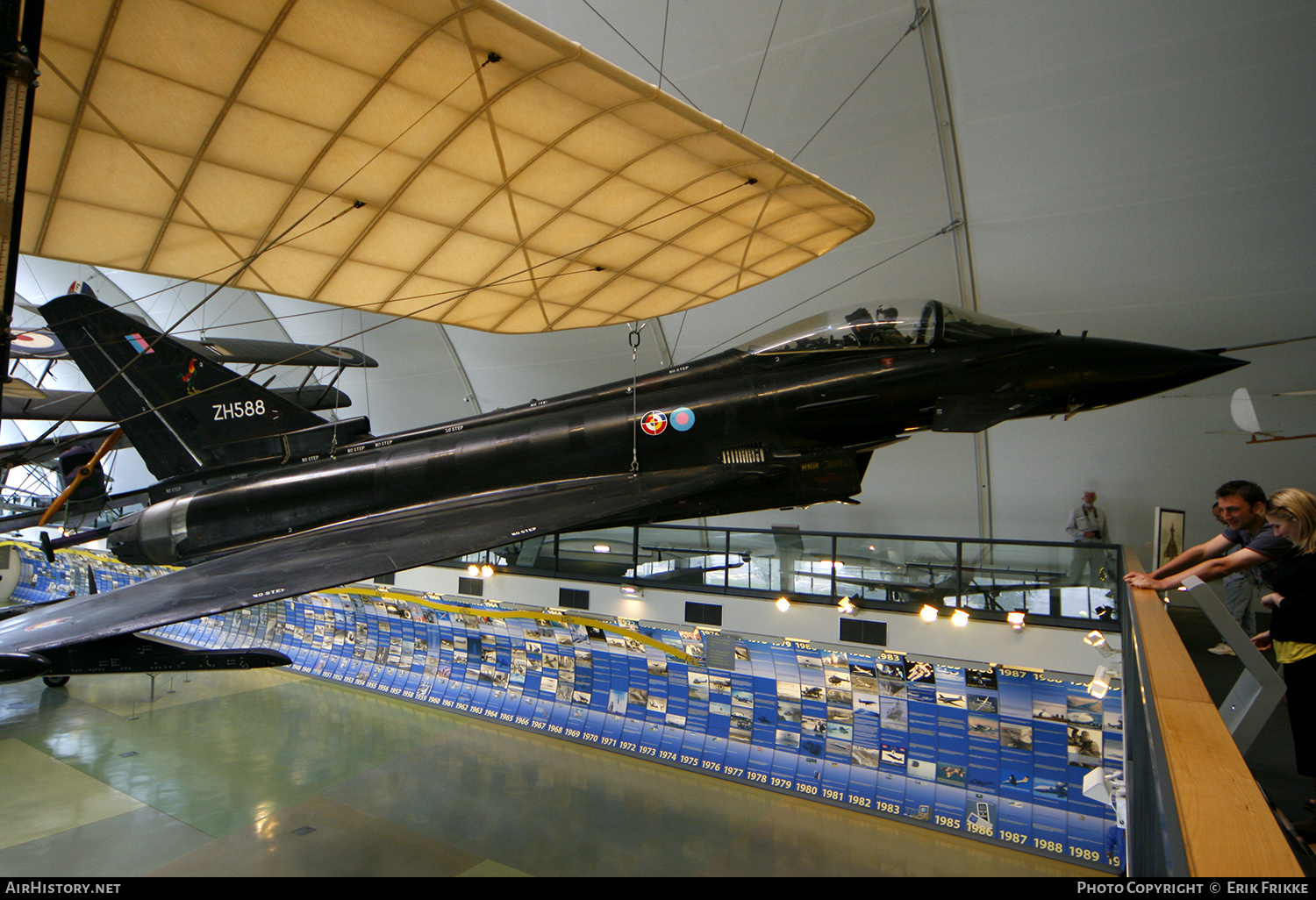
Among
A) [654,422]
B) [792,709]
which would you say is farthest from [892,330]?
[792,709]

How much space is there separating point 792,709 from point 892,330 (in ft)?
14.1

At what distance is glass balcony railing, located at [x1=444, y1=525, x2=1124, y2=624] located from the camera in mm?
5652

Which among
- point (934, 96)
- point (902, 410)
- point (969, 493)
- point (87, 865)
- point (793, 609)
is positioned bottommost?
point (87, 865)

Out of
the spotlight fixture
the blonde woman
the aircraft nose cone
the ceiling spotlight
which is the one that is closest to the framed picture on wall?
the spotlight fixture

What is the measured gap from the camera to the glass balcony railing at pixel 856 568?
18.5 feet

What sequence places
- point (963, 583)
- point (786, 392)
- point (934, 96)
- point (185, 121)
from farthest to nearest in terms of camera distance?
point (934, 96), point (963, 583), point (786, 392), point (185, 121)

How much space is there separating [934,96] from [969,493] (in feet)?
22.3

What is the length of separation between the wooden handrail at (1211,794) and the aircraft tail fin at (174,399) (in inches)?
255

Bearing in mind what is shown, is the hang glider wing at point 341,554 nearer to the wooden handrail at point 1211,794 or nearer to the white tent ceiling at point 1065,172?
the wooden handrail at point 1211,794

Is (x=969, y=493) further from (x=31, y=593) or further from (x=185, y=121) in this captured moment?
(x=31, y=593)

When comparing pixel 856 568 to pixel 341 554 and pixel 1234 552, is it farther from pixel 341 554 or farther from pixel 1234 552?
pixel 341 554

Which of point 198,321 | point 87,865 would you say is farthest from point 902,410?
point 198,321

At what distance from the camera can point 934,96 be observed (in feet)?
25.0

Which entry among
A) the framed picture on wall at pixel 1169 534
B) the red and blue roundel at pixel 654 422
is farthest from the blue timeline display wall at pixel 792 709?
the red and blue roundel at pixel 654 422
